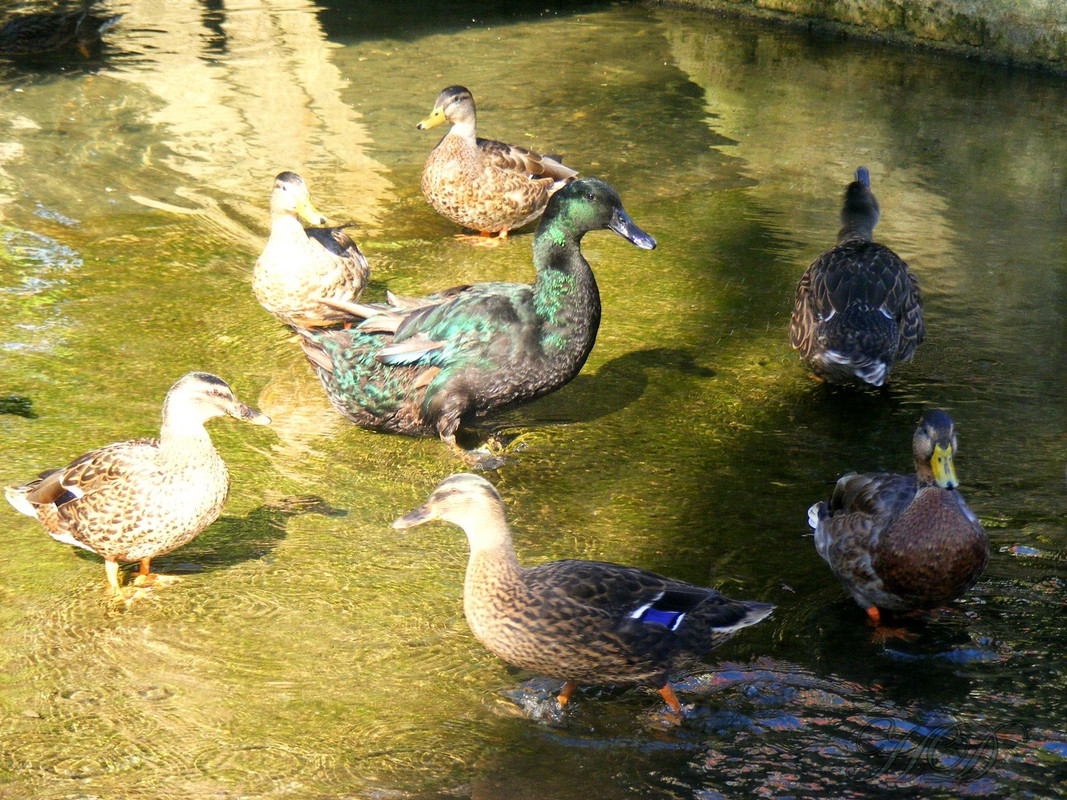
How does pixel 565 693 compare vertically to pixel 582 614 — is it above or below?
below

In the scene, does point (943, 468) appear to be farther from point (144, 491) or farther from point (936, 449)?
point (144, 491)

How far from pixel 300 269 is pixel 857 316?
3230 millimetres

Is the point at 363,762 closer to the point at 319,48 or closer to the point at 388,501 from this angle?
the point at 388,501

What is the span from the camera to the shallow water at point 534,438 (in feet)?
12.9

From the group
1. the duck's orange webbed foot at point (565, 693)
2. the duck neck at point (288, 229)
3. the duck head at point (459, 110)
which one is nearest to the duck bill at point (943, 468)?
the duck's orange webbed foot at point (565, 693)

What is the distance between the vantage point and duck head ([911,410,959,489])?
4.53 m

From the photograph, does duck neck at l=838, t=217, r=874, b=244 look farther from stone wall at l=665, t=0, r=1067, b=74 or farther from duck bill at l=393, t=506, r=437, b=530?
stone wall at l=665, t=0, r=1067, b=74

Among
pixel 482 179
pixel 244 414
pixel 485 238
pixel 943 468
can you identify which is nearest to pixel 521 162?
pixel 482 179

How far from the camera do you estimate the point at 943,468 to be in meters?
4.53

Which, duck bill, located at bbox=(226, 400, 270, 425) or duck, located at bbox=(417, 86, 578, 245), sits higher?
duck, located at bbox=(417, 86, 578, 245)

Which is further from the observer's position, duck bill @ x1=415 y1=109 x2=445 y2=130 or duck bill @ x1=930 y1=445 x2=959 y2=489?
duck bill @ x1=415 y1=109 x2=445 y2=130

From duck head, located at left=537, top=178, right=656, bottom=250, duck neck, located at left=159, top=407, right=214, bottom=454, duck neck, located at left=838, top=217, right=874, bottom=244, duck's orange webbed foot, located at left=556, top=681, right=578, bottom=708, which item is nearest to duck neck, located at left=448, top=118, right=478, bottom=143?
duck head, located at left=537, top=178, right=656, bottom=250

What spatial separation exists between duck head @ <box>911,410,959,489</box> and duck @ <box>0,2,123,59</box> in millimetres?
10304

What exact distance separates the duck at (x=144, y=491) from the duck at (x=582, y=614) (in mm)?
919
